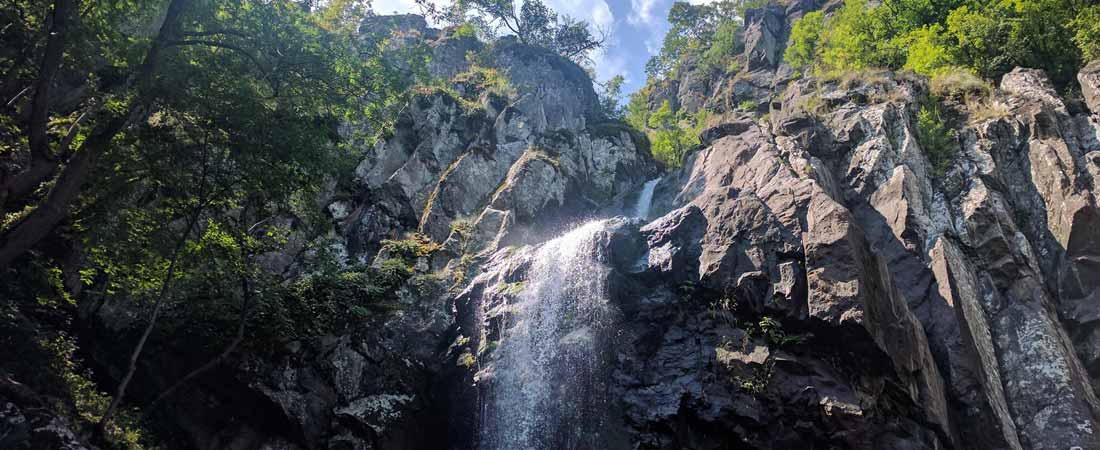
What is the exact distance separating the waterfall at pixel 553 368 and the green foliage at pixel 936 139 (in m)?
11.6

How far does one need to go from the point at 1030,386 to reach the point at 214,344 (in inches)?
803

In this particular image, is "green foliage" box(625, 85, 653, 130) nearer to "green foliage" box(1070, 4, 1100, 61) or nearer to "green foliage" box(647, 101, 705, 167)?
"green foliage" box(647, 101, 705, 167)

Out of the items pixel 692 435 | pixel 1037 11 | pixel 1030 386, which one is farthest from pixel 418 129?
pixel 1037 11

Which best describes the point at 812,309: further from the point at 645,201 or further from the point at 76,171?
the point at 76,171

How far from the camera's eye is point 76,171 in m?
8.59

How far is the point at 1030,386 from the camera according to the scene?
13125mm

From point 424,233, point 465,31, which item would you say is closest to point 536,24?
point 465,31

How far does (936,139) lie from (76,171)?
75.5 ft

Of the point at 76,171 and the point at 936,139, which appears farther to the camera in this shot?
the point at 936,139

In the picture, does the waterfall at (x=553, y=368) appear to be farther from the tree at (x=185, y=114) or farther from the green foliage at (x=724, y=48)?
the green foliage at (x=724, y=48)

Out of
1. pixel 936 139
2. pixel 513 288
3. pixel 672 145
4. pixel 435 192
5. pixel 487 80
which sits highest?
pixel 487 80

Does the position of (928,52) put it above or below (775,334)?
above

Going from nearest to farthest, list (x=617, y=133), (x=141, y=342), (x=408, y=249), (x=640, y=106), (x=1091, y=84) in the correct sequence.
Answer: (x=141, y=342)
(x=1091, y=84)
(x=408, y=249)
(x=617, y=133)
(x=640, y=106)

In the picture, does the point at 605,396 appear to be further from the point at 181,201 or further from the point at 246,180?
the point at 181,201
